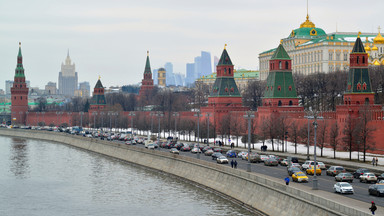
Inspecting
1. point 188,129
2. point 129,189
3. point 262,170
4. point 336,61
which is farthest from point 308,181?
point 336,61

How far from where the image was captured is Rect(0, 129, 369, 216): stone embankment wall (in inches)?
1328

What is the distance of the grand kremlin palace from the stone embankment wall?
85097 millimetres

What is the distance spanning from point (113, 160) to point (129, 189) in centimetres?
2891

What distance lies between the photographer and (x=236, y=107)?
113 m

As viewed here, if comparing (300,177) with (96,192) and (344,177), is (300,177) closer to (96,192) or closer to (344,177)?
(344,177)

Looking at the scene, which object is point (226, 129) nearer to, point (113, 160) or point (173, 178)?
point (113, 160)

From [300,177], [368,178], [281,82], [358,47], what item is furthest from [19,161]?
[368,178]

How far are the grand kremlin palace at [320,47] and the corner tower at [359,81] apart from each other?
239 feet

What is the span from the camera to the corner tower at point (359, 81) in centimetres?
7494

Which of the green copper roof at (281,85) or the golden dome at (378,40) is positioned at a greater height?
the golden dome at (378,40)

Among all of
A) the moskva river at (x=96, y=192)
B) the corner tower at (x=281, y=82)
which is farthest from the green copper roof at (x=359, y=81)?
the moskva river at (x=96, y=192)

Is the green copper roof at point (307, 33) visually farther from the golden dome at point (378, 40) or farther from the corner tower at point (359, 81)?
the corner tower at point (359, 81)

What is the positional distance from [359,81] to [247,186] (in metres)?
34.5

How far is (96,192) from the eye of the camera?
5678 cm
